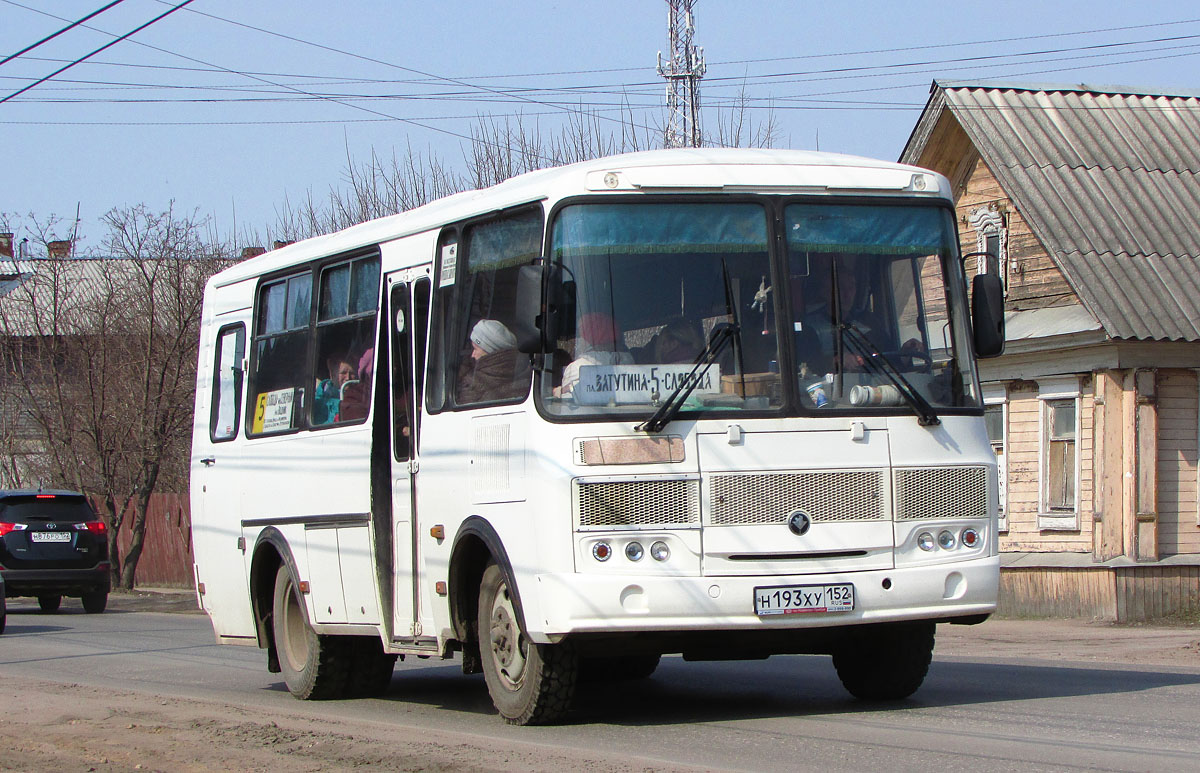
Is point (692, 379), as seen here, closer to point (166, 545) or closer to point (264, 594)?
point (264, 594)

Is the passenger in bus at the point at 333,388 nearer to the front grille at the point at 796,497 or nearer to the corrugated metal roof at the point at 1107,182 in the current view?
the front grille at the point at 796,497

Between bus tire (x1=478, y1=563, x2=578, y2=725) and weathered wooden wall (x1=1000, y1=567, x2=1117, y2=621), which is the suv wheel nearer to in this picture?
weathered wooden wall (x1=1000, y1=567, x2=1117, y2=621)

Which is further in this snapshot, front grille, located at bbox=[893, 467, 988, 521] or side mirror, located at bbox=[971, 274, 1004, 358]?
side mirror, located at bbox=[971, 274, 1004, 358]

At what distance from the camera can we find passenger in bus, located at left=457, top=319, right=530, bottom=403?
888 cm

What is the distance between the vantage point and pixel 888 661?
9.64 metres

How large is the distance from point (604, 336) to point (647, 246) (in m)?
0.54

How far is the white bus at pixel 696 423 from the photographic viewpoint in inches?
331

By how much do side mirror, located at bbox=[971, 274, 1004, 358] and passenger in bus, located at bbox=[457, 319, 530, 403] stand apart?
248 centimetres

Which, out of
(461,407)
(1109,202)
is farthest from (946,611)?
(1109,202)

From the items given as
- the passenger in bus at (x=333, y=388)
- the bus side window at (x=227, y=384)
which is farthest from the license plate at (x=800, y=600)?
the bus side window at (x=227, y=384)

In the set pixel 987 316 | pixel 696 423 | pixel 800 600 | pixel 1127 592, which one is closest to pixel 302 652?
pixel 696 423

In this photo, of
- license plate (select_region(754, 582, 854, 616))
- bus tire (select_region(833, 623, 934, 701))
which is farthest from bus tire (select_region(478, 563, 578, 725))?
bus tire (select_region(833, 623, 934, 701))

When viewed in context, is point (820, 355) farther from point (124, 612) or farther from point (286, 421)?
point (124, 612)

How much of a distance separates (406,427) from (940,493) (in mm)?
3283
